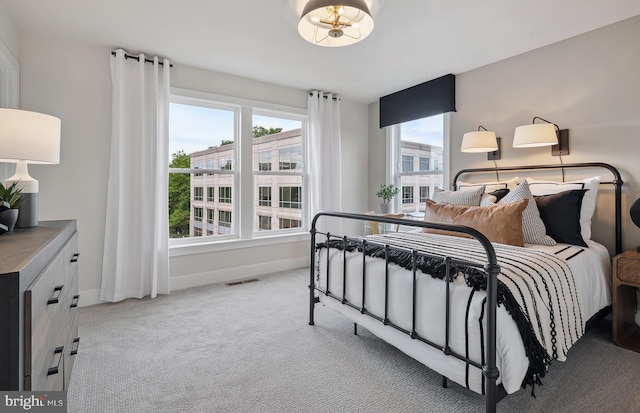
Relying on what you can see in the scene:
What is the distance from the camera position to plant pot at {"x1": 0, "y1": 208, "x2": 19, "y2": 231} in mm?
1394

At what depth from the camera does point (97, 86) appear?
3.02m

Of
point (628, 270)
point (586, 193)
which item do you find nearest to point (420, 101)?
point (586, 193)

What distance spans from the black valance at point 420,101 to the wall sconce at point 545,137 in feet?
3.61

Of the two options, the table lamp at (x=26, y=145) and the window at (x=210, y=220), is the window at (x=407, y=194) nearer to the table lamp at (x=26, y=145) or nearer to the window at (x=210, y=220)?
the window at (x=210, y=220)

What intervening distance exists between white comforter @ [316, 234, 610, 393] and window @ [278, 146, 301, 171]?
7.08ft

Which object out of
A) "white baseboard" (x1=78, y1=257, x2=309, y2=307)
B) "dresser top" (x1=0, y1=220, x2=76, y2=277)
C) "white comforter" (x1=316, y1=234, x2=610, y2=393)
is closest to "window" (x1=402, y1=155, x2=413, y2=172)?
"white baseboard" (x1=78, y1=257, x2=309, y2=307)

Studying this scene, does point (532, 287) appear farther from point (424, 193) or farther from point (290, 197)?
point (290, 197)

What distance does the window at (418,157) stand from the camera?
405 cm

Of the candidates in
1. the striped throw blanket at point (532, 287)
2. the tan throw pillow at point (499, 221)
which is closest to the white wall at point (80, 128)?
the striped throw blanket at point (532, 287)

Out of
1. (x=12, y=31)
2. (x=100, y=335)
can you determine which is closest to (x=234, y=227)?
(x=100, y=335)

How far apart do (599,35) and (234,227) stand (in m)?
4.06

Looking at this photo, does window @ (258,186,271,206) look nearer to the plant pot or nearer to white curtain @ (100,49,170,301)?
white curtain @ (100,49,170,301)

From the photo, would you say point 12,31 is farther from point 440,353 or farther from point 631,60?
point 631,60

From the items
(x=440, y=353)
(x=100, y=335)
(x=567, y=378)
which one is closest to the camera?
(x=440, y=353)
